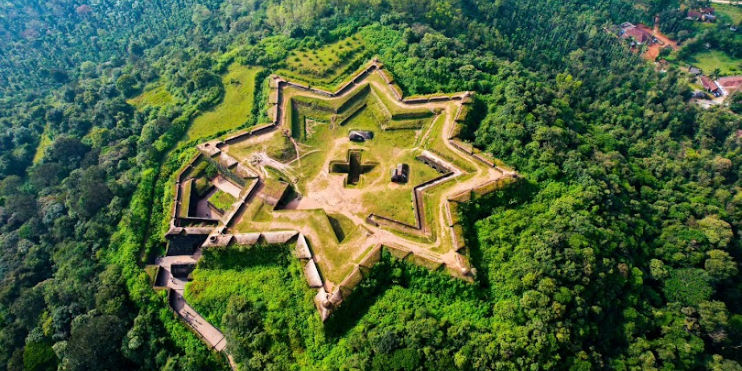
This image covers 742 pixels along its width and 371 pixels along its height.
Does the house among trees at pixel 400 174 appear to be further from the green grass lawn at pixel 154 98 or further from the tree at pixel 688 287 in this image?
the green grass lawn at pixel 154 98

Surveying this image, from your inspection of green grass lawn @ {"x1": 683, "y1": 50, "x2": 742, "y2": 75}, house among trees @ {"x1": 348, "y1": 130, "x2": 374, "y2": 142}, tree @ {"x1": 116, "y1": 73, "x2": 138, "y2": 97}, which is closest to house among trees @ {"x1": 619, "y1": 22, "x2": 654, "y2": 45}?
green grass lawn @ {"x1": 683, "y1": 50, "x2": 742, "y2": 75}

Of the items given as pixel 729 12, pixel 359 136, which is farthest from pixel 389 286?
pixel 729 12

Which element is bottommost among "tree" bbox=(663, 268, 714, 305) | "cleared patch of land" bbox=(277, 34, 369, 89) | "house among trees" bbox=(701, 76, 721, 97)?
"tree" bbox=(663, 268, 714, 305)

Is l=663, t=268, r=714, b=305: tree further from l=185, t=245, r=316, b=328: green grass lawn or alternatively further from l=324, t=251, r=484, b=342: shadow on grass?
l=185, t=245, r=316, b=328: green grass lawn

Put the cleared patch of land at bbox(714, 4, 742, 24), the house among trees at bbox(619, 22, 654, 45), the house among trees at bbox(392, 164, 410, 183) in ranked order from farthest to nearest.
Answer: the cleared patch of land at bbox(714, 4, 742, 24) < the house among trees at bbox(619, 22, 654, 45) < the house among trees at bbox(392, 164, 410, 183)

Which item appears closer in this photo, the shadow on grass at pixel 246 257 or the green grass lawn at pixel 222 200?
the shadow on grass at pixel 246 257

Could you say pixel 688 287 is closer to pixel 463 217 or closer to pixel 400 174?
pixel 463 217

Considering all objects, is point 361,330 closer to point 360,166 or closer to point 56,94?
point 360,166

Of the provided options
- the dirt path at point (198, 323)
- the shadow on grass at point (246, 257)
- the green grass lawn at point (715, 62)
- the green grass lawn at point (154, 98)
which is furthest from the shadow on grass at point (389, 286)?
the green grass lawn at point (715, 62)
